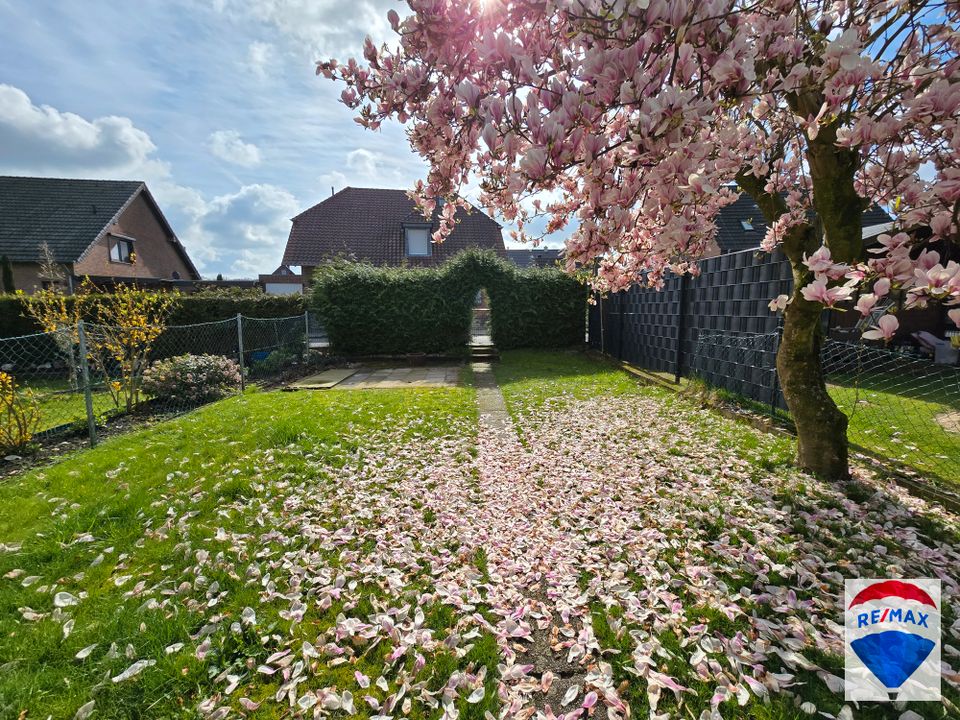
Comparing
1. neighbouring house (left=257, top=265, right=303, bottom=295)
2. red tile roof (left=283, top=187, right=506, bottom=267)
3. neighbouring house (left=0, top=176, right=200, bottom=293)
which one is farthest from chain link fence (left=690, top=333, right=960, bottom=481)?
neighbouring house (left=257, top=265, right=303, bottom=295)

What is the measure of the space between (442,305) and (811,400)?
9.55 meters

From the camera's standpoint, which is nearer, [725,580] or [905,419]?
[725,580]

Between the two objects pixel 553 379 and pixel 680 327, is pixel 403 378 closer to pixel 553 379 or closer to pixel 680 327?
pixel 553 379

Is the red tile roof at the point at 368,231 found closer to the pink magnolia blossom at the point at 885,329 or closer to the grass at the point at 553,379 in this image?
the grass at the point at 553,379

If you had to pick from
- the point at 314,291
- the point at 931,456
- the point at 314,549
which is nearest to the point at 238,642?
the point at 314,549

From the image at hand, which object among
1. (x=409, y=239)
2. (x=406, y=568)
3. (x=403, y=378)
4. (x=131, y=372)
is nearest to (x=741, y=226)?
(x=409, y=239)

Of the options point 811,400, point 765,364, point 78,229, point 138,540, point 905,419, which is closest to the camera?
point 138,540

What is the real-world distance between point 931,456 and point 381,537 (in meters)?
4.66

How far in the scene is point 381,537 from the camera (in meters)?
2.90

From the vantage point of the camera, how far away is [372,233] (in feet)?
67.2

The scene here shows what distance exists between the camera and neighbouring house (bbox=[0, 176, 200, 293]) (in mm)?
15734

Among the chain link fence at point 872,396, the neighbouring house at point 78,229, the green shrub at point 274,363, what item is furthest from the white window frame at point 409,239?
the chain link fence at point 872,396

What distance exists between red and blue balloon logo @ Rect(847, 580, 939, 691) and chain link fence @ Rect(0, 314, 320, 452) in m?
6.40

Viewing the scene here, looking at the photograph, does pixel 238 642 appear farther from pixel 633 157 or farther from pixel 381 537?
pixel 633 157
